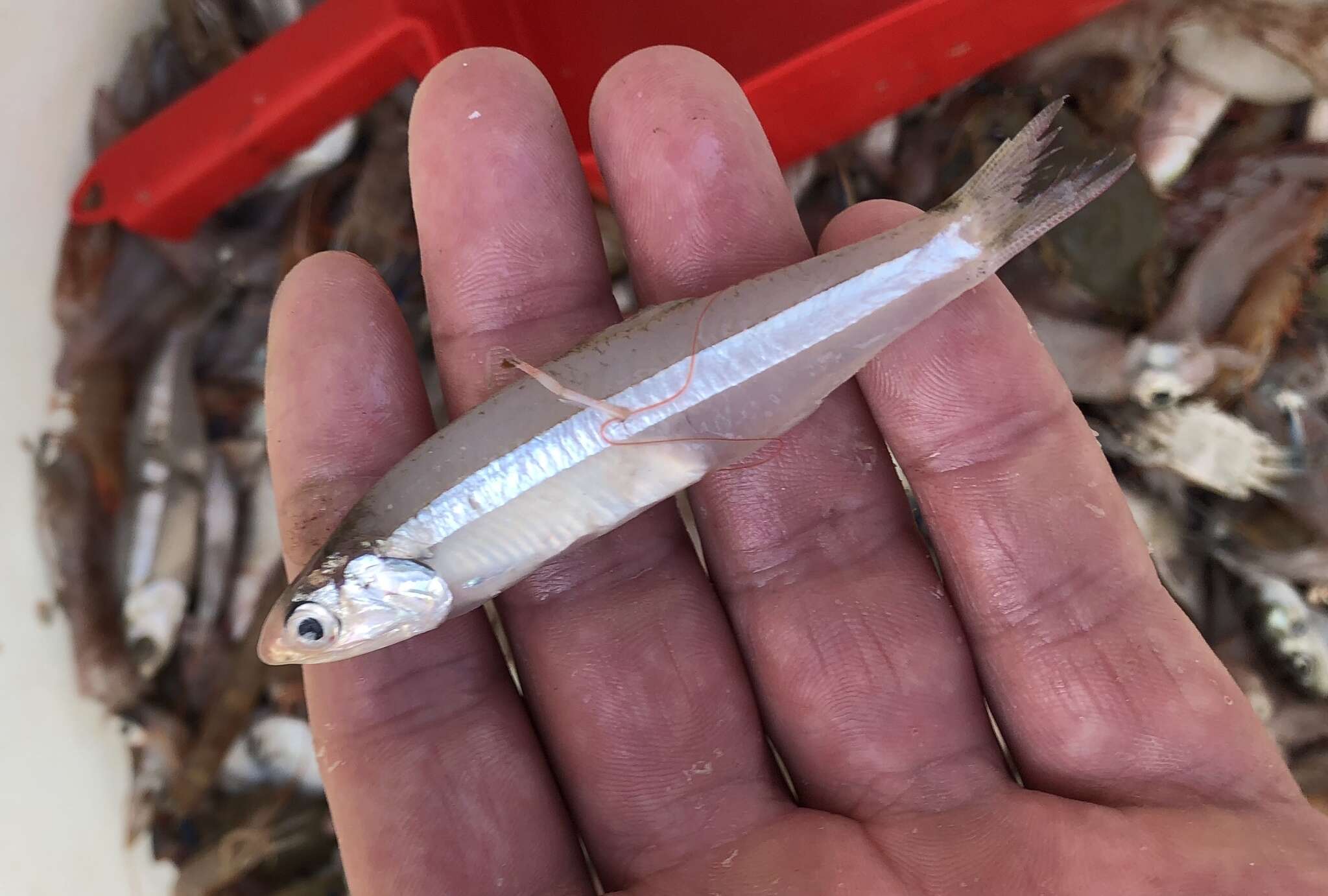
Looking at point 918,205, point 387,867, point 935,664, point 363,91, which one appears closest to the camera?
point 387,867

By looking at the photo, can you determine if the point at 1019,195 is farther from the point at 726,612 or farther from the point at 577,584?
the point at 577,584

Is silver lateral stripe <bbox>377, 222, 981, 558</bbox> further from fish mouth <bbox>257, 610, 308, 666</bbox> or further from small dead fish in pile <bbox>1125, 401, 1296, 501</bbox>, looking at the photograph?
small dead fish in pile <bbox>1125, 401, 1296, 501</bbox>

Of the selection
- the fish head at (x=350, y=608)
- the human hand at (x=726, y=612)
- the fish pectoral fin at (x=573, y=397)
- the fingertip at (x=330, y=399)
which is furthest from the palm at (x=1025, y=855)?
the fingertip at (x=330, y=399)

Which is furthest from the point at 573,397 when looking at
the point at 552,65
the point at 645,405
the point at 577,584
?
the point at 552,65

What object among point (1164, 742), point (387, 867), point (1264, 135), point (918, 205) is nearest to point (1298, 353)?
point (1264, 135)

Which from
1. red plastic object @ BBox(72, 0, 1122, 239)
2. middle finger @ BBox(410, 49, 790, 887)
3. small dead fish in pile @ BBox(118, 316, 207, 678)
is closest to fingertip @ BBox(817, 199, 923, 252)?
middle finger @ BBox(410, 49, 790, 887)

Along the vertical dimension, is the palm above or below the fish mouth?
below

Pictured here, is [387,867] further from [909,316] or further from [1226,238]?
[1226,238]
